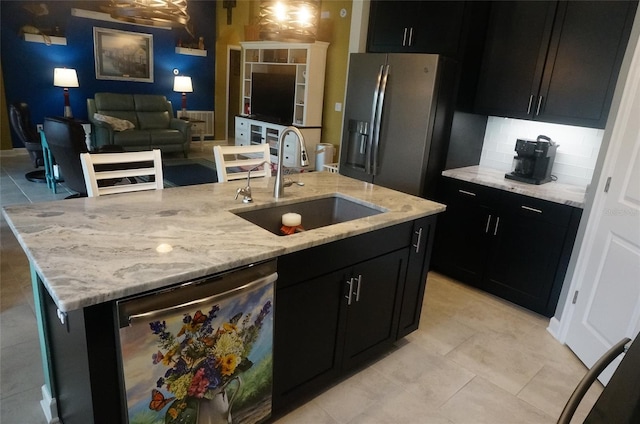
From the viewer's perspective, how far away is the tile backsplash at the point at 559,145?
308 centimetres

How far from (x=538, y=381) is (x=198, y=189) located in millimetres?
2146

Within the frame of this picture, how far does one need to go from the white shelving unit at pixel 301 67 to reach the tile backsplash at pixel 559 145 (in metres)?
3.05

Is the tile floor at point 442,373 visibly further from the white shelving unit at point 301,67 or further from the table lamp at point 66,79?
the table lamp at point 66,79

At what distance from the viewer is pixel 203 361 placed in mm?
1415

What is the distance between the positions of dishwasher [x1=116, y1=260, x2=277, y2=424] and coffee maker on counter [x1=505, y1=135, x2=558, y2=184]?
7.88 feet

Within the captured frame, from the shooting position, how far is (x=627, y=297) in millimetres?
2164

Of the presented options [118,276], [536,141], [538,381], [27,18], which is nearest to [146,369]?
[118,276]

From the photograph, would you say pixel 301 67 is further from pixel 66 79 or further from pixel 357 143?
pixel 66 79

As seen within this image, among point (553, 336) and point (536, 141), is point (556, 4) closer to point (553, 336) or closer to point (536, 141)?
point (536, 141)

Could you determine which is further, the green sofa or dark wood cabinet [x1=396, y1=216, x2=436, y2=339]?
the green sofa

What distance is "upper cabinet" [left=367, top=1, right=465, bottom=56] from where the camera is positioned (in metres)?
3.18

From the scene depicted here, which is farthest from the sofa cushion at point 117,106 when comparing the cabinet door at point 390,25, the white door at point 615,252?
the white door at point 615,252

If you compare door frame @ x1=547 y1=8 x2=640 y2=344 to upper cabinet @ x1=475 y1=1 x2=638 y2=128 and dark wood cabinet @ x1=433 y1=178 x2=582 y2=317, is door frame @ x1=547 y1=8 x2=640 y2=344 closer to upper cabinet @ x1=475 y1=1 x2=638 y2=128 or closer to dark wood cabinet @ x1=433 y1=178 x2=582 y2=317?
dark wood cabinet @ x1=433 y1=178 x2=582 y2=317

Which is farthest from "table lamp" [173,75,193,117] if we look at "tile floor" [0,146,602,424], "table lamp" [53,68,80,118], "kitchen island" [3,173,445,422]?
"kitchen island" [3,173,445,422]
